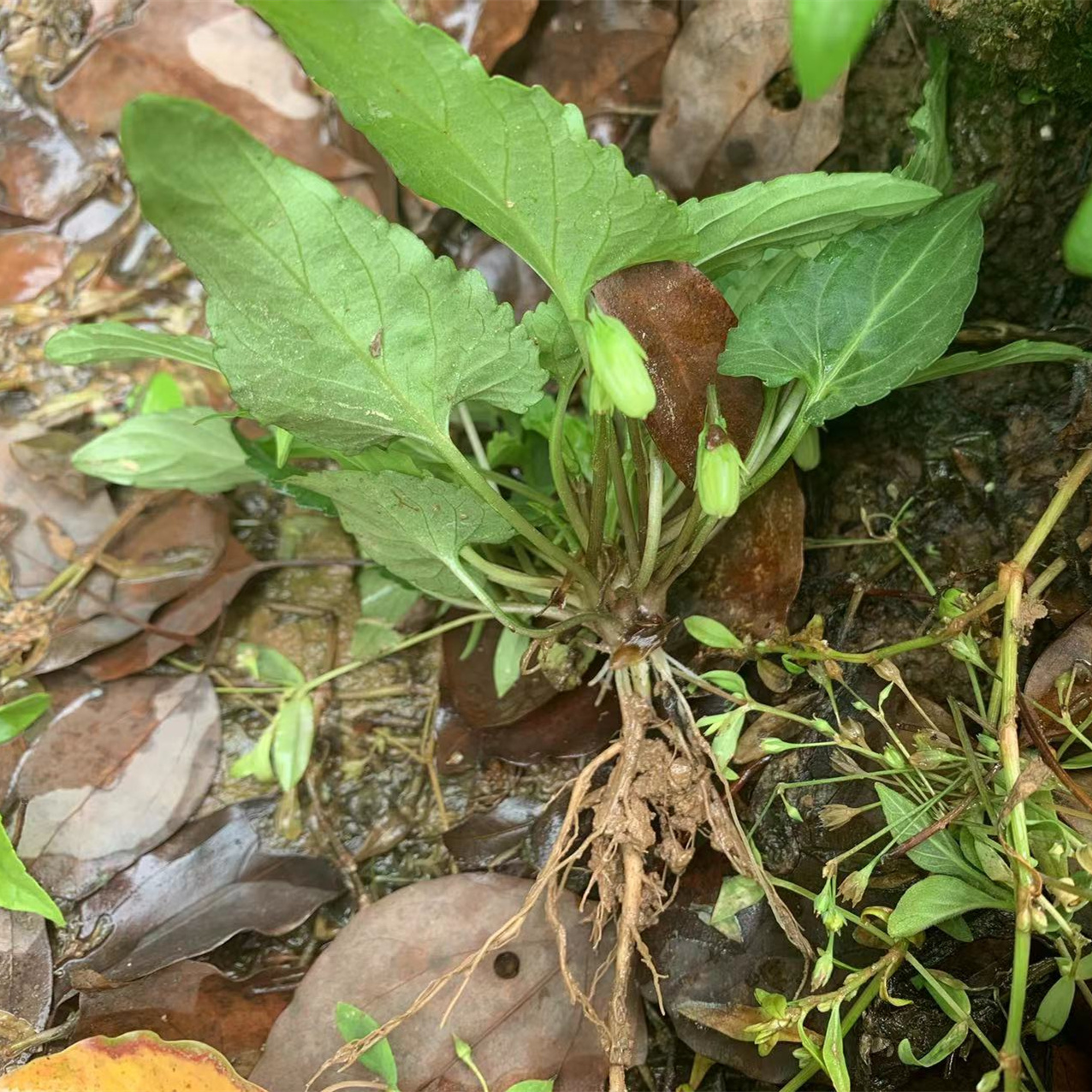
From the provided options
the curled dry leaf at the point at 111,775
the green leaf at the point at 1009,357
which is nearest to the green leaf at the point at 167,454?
the curled dry leaf at the point at 111,775

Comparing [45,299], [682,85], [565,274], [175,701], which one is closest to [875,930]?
[565,274]

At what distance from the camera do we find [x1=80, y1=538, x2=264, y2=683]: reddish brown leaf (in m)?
1.44

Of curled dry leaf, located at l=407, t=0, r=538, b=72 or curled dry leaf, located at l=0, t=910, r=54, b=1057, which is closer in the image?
curled dry leaf, located at l=0, t=910, r=54, b=1057

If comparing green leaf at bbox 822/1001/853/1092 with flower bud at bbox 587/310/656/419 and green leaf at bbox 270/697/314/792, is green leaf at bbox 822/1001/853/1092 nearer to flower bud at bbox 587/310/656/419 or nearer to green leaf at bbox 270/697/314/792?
flower bud at bbox 587/310/656/419

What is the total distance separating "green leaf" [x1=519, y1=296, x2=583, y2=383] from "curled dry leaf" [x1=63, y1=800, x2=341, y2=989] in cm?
79

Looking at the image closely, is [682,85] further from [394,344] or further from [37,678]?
[37,678]

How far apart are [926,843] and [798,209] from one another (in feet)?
A: 2.16

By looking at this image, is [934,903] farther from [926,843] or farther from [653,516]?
[653,516]

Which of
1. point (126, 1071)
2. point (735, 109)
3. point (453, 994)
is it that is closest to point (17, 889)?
point (126, 1071)

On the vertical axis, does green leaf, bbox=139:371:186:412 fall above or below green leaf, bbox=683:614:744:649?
above

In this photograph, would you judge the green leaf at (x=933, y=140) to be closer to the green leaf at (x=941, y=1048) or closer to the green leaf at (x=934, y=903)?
the green leaf at (x=934, y=903)

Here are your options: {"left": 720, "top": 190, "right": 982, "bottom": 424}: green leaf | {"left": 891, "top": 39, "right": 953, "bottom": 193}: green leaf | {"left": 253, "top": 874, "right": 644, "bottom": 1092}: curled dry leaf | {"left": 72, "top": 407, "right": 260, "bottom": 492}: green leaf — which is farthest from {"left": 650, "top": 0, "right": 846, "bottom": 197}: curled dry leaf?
{"left": 253, "top": 874, "right": 644, "bottom": 1092}: curled dry leaf

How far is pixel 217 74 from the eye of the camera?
1.62 metres

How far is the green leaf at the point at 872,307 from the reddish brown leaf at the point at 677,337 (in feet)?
0.14
